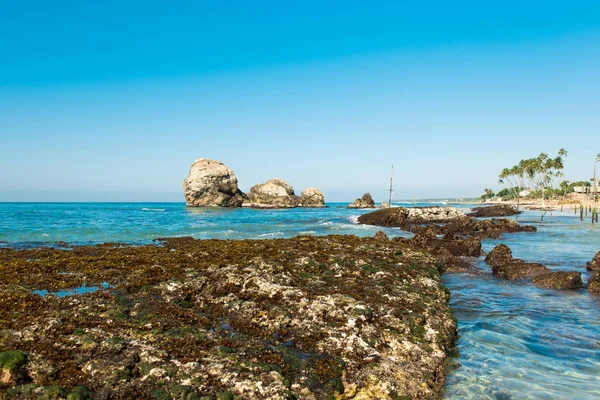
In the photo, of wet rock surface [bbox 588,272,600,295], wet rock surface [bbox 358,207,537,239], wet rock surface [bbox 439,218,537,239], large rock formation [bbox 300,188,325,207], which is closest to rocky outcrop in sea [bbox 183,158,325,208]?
large rock formation [bbox 300,188,325,207]

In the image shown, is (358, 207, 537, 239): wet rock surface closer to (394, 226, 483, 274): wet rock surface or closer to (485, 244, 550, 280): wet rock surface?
(394, 226, 483, 274): wet rock surface

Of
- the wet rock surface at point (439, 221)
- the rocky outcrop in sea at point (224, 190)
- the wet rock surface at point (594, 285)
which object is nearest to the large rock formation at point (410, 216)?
the wet rock surface at point (439, 221)

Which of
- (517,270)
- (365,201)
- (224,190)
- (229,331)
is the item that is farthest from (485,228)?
(224,190)

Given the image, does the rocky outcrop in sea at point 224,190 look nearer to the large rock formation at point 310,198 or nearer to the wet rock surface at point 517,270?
the large rock formation at point 310,198

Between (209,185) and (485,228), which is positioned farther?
(209,185)

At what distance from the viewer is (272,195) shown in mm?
131750

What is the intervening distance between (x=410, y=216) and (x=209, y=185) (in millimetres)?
83630

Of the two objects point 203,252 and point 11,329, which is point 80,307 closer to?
point 11,329

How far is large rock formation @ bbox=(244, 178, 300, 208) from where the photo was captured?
131 metres

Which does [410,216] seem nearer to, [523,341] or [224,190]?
[523,341]

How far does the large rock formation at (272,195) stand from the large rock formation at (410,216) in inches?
3000

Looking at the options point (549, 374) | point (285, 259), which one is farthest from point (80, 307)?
point (549, 374)

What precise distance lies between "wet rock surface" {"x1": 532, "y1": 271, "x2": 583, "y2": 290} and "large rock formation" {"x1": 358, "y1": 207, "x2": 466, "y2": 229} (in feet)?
109

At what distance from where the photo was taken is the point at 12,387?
4.80 m
